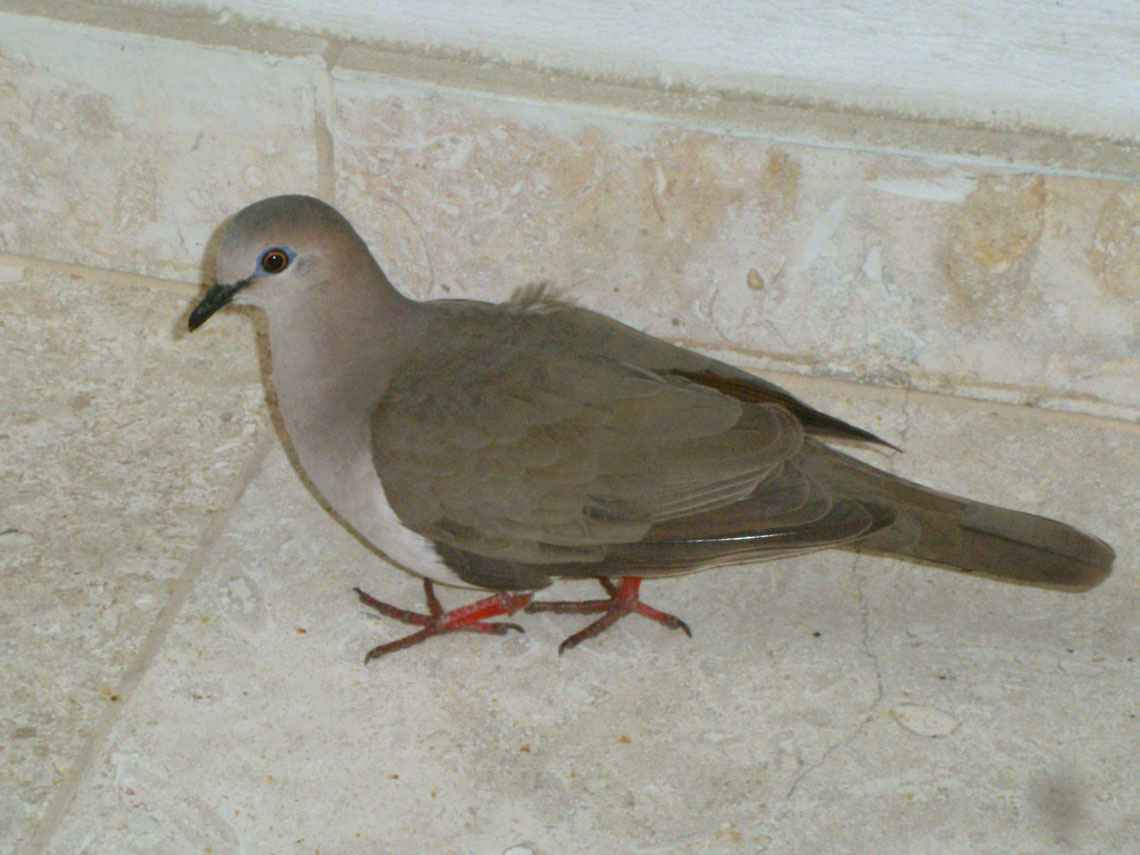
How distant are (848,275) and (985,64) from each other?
553mm

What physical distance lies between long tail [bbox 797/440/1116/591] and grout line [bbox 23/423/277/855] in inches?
48.3

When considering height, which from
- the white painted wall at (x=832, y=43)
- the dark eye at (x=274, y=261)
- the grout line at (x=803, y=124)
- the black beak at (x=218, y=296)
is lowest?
the black beak at (x=218, y=296)

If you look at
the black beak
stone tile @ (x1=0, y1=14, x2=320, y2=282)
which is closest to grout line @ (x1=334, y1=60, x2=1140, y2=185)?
stone tile @ (x1=0, y1=14, x2=320, y2=282)

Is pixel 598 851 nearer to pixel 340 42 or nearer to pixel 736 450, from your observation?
pixel 736 450

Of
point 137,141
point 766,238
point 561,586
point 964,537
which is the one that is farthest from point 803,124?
point 137,141

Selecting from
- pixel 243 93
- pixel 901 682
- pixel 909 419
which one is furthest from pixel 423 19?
pixel 901 682

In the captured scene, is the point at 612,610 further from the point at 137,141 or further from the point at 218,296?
the point at 137,141

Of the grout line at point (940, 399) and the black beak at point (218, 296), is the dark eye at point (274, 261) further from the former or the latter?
the grout line at point (940, 399)

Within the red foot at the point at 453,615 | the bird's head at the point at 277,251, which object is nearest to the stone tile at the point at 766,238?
the bird's head at the point at 277,251

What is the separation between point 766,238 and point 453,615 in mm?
1128

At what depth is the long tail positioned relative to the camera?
254 centimetres

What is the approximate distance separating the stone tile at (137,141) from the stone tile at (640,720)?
2.60 feet

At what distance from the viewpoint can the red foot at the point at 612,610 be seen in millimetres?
2691

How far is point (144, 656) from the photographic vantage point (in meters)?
2.60
